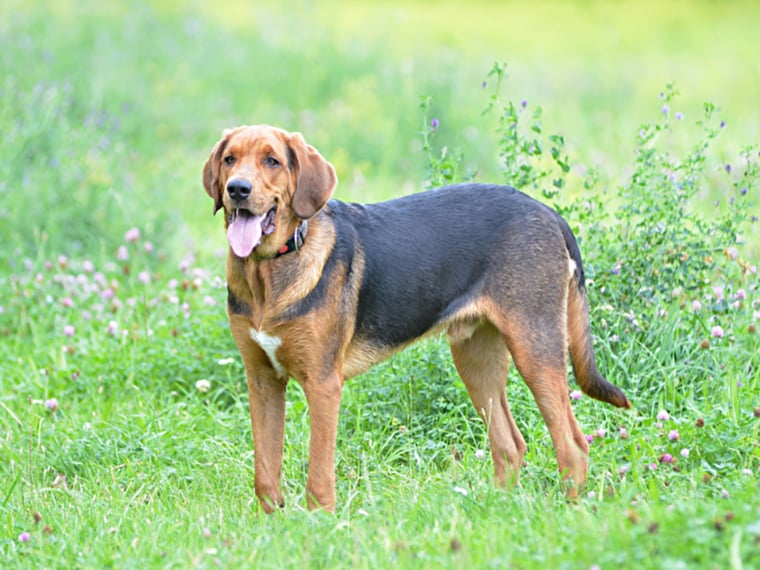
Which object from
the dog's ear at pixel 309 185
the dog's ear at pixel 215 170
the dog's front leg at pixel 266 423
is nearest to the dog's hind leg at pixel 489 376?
the dog's front leg at pixel 266 423

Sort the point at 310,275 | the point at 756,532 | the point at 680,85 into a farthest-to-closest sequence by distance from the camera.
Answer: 1. the point at 680,85
2. the point at 310,275
3. the point at 756,532

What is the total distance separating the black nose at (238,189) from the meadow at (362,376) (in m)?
1.25

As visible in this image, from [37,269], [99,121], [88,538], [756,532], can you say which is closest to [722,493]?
[756,532]

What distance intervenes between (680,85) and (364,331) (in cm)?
1088

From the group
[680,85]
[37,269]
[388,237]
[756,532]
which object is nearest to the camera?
[756,532]

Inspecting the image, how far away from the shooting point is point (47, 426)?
545 cm

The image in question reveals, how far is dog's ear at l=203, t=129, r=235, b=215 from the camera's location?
14.7 feet

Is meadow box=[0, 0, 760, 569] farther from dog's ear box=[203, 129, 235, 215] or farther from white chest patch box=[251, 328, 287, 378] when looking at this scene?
dog's ear box=[203, 129, 235, 215]

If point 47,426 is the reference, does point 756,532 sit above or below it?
above

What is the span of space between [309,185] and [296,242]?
9.9 inches

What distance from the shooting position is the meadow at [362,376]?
12.4ft

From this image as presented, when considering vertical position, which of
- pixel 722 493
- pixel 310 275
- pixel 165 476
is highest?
pixel 310 275

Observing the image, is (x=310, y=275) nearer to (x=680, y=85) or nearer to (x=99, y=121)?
(x=99, y=121)

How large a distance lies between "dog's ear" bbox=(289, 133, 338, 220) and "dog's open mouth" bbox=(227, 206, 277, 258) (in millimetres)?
151
